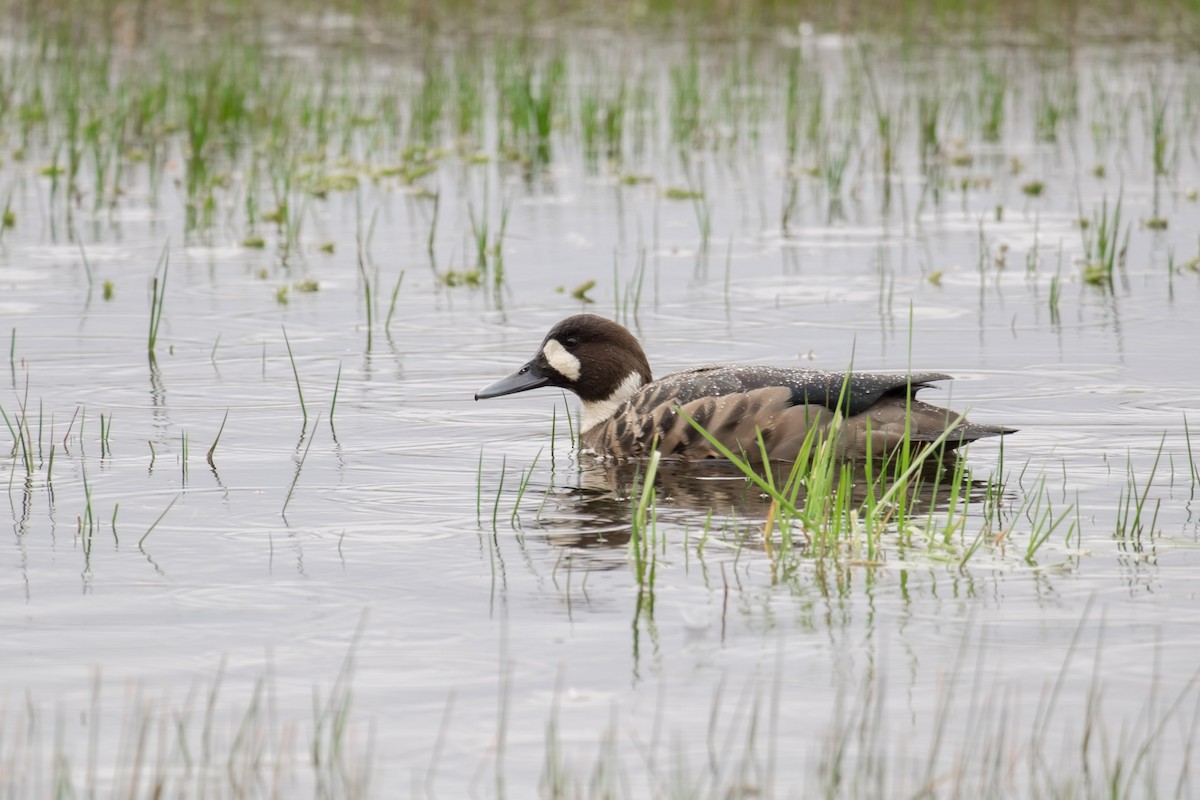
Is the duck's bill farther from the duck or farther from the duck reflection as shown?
the duck reflection

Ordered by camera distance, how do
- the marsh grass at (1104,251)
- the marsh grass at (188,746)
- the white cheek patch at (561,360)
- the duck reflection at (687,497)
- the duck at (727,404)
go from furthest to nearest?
the marsh grass at (1104,251)
the white cheek patch at (561,360)
the duck at (727,404)
the duck reflection at (687,497)
the marsh grass at (188,746)

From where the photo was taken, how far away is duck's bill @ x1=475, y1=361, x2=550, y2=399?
8.81m

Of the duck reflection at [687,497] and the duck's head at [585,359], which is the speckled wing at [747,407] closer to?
the duck reflection at [687,497]

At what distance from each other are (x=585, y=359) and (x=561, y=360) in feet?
0.39

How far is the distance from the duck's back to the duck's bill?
0.61 m

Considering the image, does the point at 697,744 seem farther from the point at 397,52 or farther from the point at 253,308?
the point at 397,52

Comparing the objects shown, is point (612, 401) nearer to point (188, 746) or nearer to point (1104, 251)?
point (1104, 251)

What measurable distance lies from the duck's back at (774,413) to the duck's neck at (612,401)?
20.9 inches

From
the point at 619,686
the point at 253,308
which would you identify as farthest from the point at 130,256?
the point at 619,686

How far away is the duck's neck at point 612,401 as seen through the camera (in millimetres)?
9031

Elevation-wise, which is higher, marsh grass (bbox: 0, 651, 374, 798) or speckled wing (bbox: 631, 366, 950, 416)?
speckled wing (bbox: 631, 366, 950, 416)

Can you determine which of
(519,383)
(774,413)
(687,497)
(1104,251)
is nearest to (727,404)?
(774,413)

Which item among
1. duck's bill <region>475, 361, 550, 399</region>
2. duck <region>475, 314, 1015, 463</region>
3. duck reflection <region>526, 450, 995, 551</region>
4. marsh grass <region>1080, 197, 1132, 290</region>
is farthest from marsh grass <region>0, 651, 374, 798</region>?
marsh grass <region>1080, 197, 1132, 290</region>

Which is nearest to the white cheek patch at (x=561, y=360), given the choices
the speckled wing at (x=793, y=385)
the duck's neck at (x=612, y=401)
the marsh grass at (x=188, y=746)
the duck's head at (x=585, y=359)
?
the duck's head at (x=585, y=359)
